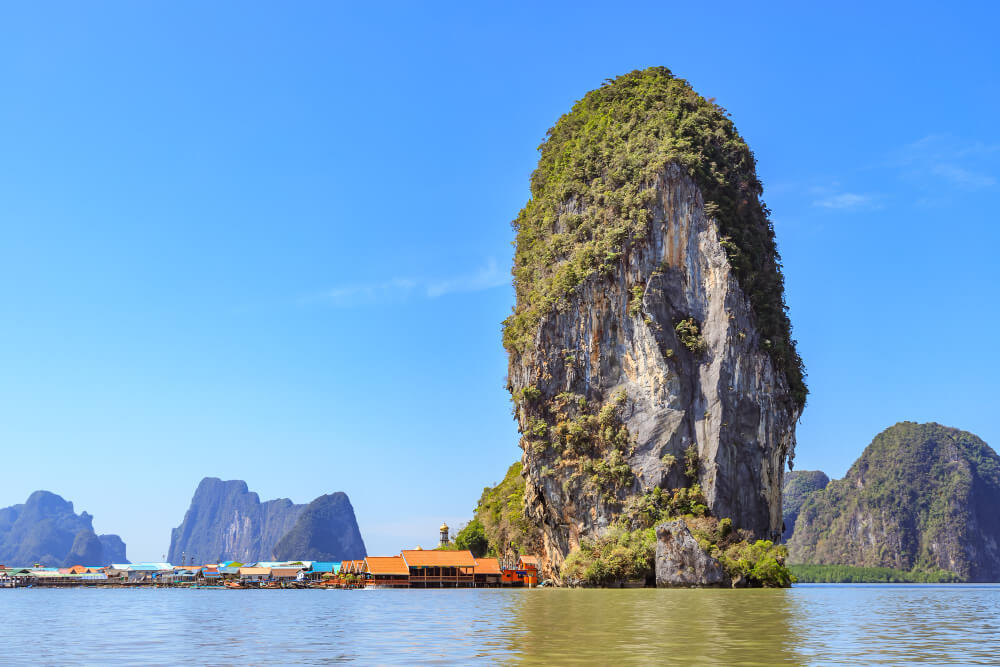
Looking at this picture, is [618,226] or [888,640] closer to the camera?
[888,640]

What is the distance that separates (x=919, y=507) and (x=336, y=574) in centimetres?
10279

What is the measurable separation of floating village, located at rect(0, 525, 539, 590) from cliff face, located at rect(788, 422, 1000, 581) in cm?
8801

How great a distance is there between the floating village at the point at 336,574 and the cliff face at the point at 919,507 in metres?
88.0

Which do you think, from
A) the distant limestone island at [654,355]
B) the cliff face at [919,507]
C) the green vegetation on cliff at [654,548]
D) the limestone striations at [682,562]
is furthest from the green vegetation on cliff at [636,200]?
the cliff face at [919,507]

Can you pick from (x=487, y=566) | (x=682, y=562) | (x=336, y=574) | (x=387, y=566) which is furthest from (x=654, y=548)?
(x=336, y=574)

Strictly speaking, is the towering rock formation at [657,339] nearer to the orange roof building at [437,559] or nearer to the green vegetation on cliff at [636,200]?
the green vegetation on cliff at [636,200]

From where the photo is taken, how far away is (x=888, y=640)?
1483 centimetres

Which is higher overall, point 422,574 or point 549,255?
point 549,255

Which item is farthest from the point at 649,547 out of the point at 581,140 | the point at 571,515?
the point at 581,140

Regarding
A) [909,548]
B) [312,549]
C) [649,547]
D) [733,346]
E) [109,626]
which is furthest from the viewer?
[312,549]

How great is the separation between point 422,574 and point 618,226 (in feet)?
98.1

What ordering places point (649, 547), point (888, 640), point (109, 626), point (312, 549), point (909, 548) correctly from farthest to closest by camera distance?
point (312, 549) < point (909, 548) < point (649, 547) < point (109, 626) < point (888, 640)

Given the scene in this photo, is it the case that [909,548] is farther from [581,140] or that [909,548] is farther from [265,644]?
[265,644]

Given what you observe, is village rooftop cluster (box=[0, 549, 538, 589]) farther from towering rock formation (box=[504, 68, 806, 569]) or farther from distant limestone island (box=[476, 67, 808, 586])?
towering rock formation (box=[504, 68, 806, 569])
